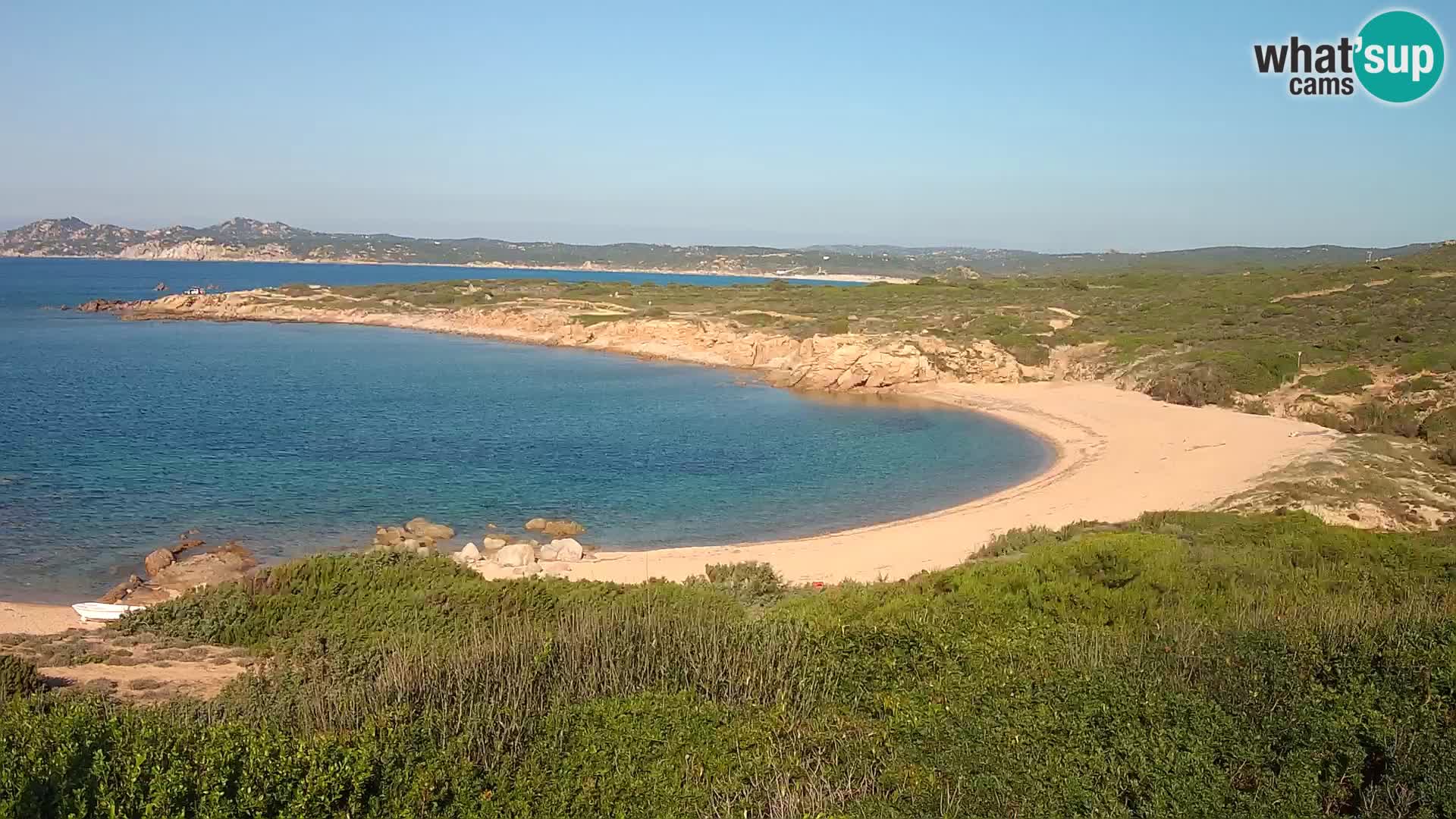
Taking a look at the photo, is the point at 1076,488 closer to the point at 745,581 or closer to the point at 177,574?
the point at 745,581

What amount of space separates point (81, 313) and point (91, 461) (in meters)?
61.4

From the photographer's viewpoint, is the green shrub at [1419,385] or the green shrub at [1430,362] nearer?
the green shrub at [1419,385]

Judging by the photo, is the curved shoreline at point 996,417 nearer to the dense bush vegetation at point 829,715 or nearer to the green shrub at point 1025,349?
the green shrub at point 1025,349

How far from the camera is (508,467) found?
1073 inches

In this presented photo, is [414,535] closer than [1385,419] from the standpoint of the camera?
Yes

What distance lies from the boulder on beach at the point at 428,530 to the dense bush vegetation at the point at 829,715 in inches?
321

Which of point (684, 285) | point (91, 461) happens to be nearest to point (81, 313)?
point (684, 285)

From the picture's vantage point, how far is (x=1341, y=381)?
113 feet

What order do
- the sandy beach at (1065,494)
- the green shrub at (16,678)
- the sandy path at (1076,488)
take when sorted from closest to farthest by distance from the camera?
the green shrub at (16,678) < the sandy beach at (1065,494) < the sandy path at (1076,488)

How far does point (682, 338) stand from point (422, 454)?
110 feet

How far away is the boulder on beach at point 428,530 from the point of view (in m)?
19.8

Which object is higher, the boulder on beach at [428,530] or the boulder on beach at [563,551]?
the boulder on beach at [428,530]

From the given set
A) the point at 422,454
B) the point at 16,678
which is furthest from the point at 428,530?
the point at 16,678

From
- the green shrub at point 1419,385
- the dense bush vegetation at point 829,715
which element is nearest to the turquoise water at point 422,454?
the dense bush vegetation at point 829,715
